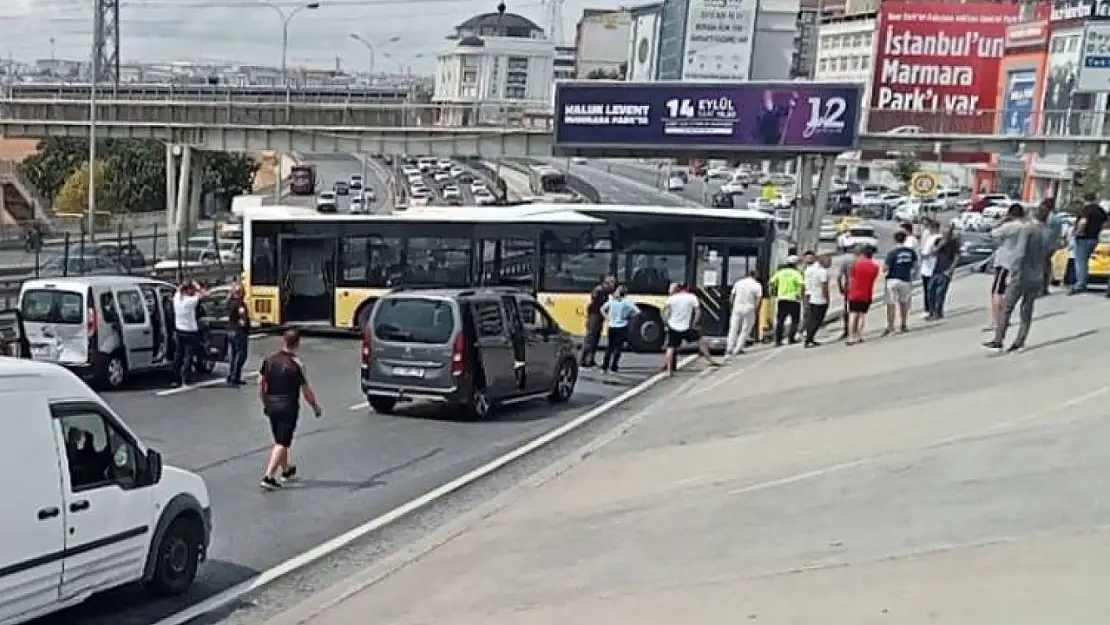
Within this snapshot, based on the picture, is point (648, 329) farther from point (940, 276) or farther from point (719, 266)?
point (940, 276)

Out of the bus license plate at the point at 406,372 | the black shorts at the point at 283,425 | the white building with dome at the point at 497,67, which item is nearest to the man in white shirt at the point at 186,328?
the bus license plate at the point at 406,372

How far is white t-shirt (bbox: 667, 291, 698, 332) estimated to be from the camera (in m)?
23.0

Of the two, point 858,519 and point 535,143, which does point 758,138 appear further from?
point 858,519

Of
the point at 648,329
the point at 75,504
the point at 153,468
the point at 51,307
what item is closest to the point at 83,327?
the point at 51,307

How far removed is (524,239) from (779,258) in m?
5.49

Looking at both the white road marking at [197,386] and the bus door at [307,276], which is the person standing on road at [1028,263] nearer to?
the white road marking at [197,386]

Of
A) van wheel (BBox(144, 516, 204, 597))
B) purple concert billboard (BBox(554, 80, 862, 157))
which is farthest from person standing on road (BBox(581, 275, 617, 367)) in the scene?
purple concert billboard (BBox(554, 80, 862, 157))

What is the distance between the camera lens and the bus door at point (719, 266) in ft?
91.4

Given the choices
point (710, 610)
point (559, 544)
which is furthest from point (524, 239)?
point (710, 610)

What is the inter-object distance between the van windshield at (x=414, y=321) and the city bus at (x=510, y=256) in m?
9.93

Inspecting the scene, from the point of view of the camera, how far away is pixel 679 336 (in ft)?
76.1

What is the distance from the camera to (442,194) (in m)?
103

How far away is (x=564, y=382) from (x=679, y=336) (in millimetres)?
3182

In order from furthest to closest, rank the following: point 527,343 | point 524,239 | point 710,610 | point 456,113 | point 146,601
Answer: point 456,113 → point 524,239 → point 527,343 → point 146,601 → point 710,610
